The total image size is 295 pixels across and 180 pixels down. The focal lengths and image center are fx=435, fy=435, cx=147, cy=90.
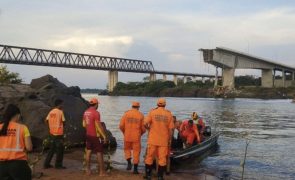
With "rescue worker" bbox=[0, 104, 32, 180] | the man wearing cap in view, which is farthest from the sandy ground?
"rescue worker" bbox=[0, 104, 32, 180]

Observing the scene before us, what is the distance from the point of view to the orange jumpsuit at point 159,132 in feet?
36.7

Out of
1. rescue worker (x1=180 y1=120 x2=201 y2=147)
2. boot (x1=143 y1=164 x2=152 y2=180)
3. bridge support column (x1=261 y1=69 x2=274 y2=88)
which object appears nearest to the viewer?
boot (x1=143 y1=164 x2=152 y2=180)

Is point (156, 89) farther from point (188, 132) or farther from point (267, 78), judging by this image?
point (188, 132)

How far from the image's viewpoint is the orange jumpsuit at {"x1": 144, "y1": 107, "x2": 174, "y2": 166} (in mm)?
11188

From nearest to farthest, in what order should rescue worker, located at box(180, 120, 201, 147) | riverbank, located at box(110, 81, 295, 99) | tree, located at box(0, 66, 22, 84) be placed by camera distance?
1. rescue worker, located at box(180, 120, 201, 147)
2. tree, located at box(0, 66, 22, 84)
3. riverbank, located at box(110, 81, 295, 99)

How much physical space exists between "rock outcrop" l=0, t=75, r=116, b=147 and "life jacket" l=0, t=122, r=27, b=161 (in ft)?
34.9

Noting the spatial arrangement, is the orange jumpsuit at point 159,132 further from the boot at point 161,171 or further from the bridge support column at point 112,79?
the bridge support column at point 112,79

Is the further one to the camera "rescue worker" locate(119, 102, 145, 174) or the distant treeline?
the distant treeline

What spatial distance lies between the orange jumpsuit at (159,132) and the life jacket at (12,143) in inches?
187

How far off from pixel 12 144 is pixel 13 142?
4 centimetres

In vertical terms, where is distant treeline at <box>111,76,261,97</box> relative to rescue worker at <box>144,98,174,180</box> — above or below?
above

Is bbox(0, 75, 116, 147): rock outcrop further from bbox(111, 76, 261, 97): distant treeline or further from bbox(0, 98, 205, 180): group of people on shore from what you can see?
bbox(111, 76, 261, 97): distant treeline

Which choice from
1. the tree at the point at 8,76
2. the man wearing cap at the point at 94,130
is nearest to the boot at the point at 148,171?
the man wearing cap at the point at 94,130

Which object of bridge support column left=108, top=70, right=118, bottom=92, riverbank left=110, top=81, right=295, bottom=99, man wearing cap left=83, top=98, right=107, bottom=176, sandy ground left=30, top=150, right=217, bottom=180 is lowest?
sandy ground left=30, top=150, right=217, bottom=180
